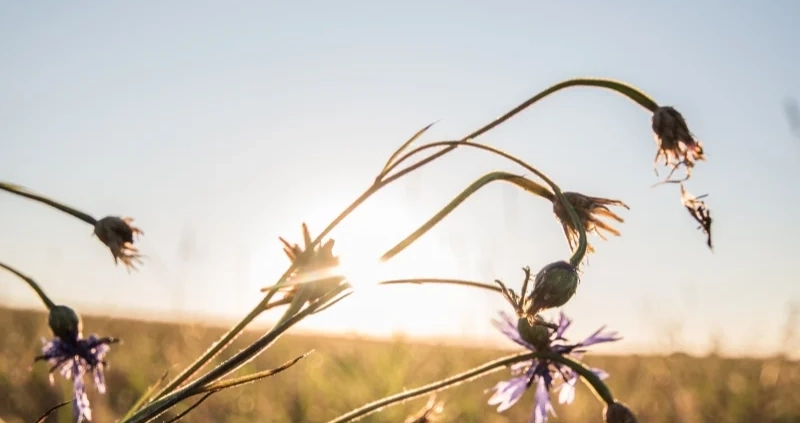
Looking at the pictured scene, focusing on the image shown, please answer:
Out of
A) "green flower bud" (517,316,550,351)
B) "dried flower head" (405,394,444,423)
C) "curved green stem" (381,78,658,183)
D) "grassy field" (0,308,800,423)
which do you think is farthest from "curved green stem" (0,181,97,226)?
"grassy field" (0,308,800,423)

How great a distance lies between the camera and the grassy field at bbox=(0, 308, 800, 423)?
3326mm

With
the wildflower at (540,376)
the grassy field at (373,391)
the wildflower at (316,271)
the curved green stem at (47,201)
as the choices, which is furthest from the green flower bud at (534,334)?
the grassy field at (373,391)

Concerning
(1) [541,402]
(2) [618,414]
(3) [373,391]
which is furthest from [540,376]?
(3) [373,391]

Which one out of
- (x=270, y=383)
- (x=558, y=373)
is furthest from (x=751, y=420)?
(x=558, y=373)

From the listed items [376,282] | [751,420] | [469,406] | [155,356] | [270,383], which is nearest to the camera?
[376,282]

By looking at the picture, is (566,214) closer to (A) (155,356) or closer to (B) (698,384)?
(B) (698,384)

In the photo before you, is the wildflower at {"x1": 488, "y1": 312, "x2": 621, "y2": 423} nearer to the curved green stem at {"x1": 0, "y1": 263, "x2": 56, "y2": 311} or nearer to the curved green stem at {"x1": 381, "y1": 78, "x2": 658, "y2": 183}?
the curved green stem at {"x1": 381, "y1": 78, "x2": 658, "y2": 183}

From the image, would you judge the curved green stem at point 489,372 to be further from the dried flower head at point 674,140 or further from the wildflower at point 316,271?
the dried flower head at point 674,140

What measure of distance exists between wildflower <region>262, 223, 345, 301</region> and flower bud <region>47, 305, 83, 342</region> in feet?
1.91

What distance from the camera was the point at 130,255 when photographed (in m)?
1.71

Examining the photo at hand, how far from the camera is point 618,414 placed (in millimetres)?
1211

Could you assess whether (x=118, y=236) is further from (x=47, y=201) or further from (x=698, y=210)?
(x=698, y=210)

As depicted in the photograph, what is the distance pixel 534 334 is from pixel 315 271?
14.0 inches

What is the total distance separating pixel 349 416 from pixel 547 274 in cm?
36
